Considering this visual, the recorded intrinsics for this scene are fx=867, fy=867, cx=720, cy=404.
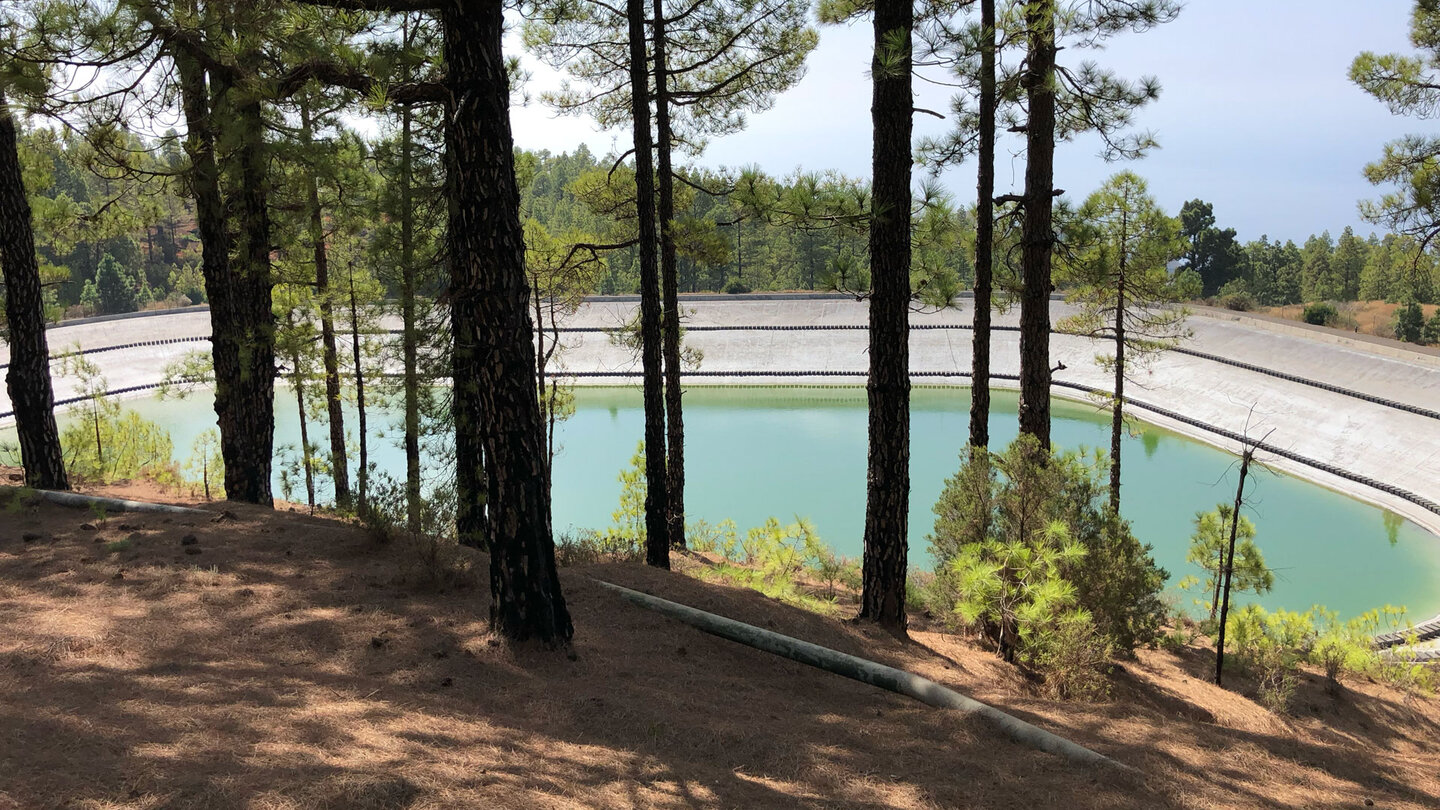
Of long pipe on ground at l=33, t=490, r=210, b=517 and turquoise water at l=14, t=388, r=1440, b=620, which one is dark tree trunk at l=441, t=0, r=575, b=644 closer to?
long pipe on ground at l=33, t=490, r=210, b=517

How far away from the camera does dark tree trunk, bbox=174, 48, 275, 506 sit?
8602mm

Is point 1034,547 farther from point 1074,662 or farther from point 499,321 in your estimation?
point 499,321

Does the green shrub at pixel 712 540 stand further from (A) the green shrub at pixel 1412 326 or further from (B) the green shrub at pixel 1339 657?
(A) the green shrub at pixel 1412 326

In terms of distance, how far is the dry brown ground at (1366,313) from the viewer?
39125 mm

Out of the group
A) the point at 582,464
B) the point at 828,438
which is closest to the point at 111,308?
the point at 582,464

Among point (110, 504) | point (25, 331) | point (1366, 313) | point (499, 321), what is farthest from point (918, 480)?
point (1366, 313)

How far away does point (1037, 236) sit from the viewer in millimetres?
8219

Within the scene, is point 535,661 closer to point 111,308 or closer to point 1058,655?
point 1058,655

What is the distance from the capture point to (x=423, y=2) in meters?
4.86

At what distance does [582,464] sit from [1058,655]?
62.8 feet

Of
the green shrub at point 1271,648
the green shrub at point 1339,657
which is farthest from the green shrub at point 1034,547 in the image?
the green shrub at point 1339,657

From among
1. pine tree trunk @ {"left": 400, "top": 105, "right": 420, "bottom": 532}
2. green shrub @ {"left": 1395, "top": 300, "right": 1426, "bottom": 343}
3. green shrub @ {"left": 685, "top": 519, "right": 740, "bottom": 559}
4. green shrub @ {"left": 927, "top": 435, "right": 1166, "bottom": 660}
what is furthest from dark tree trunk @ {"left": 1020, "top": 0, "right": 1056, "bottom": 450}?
green shrub @ {"left": 1395, "top": 300, "right": 1426, "bottom": 343}

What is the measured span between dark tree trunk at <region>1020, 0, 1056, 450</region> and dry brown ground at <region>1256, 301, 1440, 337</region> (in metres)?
35.8

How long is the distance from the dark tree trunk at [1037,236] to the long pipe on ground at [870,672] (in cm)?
375
